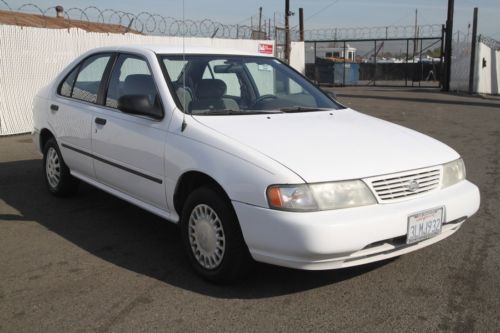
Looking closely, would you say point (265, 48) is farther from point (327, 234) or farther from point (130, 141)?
point (327, 234)

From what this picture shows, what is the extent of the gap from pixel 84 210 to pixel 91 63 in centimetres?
147

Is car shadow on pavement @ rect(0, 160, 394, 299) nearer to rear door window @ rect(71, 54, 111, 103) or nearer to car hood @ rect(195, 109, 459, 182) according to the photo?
car hood @ rect(195, 109, 459, 182)

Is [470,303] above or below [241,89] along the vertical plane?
below

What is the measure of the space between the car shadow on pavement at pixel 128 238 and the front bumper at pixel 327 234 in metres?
0.46

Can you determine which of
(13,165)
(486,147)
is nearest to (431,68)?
(486,147)

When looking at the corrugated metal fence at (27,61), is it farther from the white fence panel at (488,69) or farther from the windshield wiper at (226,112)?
the white fence panel at (488,69)

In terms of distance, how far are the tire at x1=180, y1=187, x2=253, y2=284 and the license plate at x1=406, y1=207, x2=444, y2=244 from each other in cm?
102

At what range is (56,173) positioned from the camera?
5.81 meters

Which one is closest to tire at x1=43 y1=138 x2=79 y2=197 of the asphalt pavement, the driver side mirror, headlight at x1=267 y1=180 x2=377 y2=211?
the asphalt pavement

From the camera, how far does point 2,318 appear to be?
3283 millimetres

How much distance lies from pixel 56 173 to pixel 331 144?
3390 millimetres

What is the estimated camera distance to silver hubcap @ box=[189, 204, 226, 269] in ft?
11.8

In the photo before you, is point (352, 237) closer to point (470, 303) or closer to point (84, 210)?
point (470, 303)

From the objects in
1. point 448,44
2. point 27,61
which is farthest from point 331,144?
point 448,44
